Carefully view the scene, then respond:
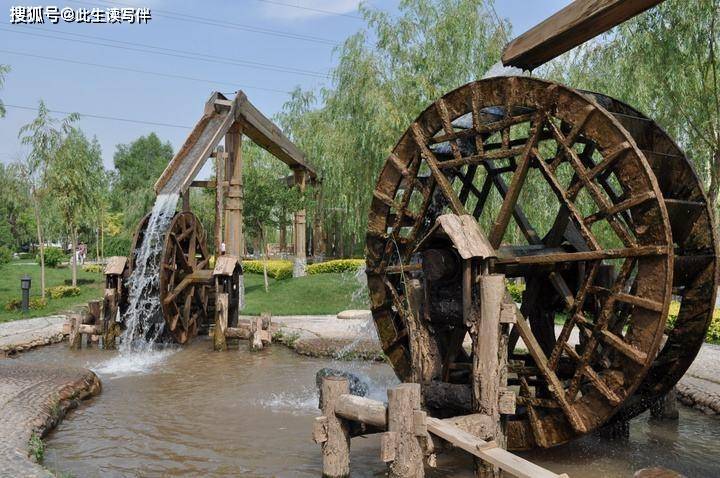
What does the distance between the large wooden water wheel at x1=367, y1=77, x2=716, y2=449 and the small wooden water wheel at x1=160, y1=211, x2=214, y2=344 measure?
4.57m

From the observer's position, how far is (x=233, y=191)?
13633 mm

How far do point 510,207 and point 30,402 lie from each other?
4.67m

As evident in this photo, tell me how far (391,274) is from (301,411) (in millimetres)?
1690

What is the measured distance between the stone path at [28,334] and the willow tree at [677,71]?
10.8 meters

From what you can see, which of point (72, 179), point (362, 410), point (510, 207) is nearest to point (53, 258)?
point (72, 179)

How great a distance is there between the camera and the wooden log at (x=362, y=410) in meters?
4.59

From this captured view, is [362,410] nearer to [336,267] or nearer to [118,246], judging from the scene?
[336,267]

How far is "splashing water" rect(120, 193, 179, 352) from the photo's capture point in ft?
33.3

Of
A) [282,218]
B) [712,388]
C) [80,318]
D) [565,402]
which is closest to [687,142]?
[712,388]

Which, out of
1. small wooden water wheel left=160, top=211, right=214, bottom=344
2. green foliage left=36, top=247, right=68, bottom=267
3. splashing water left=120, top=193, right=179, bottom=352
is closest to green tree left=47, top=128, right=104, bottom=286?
small wooden water wheel left=160, top=211, right=214, bottom=344

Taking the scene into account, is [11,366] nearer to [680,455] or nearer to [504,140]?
[504,140]

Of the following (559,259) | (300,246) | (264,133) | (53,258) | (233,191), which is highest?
(264,133)

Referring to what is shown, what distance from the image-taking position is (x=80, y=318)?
33.6 ft

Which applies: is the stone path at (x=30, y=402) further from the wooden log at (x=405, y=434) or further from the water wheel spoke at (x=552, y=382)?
the water wheel spoke at (x=552, y=382)
